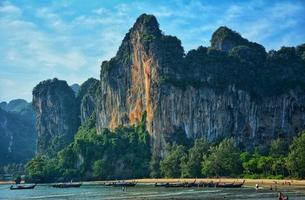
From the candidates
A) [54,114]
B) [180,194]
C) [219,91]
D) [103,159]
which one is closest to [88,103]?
[54,114]

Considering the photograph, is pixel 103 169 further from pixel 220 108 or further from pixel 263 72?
pixel 263 72

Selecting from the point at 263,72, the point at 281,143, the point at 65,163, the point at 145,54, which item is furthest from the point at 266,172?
the point at 65,163

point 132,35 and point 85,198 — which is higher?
point 132,35

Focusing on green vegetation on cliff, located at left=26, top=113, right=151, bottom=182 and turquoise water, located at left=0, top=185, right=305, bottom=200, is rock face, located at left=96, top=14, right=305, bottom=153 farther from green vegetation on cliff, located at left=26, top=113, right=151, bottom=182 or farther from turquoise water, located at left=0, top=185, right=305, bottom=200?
turquoise water, located at left=0, top=185, right=305, bottom=200

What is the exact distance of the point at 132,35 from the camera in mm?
138625

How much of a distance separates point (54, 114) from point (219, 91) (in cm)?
8508

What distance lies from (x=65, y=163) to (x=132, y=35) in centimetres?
3674

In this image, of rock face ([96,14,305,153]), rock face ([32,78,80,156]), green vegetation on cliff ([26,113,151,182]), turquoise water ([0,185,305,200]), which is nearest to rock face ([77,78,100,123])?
rock face ([32,78,80,156])

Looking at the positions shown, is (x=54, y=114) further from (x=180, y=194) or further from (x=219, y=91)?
(x=180, y=194)

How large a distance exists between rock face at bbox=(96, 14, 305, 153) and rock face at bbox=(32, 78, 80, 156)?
2311 inches

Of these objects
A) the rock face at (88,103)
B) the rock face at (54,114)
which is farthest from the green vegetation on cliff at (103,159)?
the rock face at (54,114)

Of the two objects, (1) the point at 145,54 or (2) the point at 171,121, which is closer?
(2) the point at 171,121

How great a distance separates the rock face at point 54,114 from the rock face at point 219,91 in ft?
193

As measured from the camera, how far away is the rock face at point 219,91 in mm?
116688
